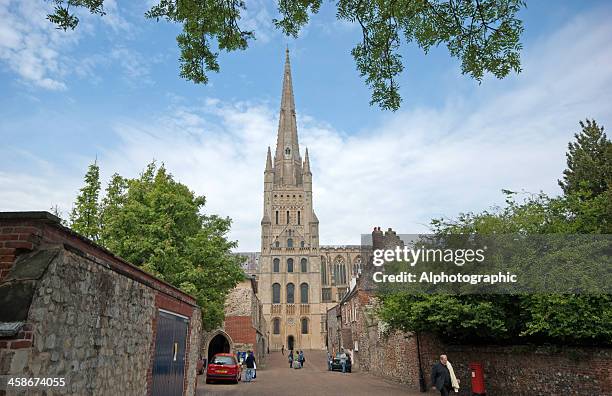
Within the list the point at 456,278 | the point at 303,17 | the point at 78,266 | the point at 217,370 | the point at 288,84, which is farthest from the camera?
the point at 288,84

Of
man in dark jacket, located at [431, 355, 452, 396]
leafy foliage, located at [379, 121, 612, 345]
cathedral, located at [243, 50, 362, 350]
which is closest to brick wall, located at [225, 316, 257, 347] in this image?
leafy foliage, located at [379, 121, 612, 345]

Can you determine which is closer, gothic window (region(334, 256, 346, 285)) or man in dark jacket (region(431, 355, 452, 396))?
man in dark jacket (region(431, 355, 452, 396))

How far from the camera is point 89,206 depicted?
982 inches

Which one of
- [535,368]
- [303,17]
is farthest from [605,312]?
[303,17]

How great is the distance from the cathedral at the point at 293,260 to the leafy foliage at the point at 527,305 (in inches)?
2485

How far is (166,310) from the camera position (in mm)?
10281

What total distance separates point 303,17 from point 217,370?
2055 centimetres

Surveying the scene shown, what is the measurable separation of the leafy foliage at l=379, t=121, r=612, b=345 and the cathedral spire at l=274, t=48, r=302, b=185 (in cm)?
7648

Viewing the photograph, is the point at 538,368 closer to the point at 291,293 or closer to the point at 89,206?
the point at 89,206

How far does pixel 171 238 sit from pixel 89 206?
715 cm

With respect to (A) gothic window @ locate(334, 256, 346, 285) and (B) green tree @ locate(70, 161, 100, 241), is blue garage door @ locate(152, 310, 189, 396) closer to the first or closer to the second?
(B) green tree @ locate(70, 161, 100, 241)

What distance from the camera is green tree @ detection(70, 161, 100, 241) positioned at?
24.5 metres

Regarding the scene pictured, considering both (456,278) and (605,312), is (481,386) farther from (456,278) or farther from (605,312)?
(605,312)

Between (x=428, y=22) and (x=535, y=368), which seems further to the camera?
(x=535, y=368)
